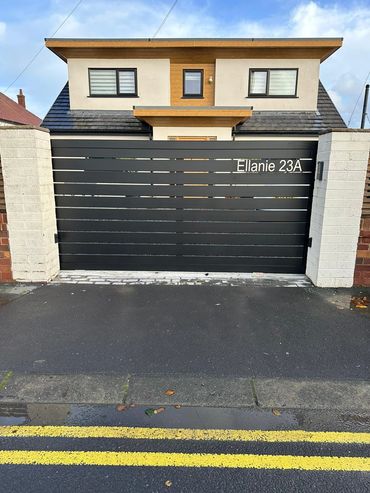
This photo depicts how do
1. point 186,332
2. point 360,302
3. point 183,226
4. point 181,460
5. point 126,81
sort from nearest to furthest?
1. point 181,460
2. point 186,332
3. point 360,302
4. point 183,226
5. point 126,81

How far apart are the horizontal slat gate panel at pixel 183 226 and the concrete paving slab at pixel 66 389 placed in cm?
315

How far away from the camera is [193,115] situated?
10258mm

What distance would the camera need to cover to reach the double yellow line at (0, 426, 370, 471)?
7.04ft

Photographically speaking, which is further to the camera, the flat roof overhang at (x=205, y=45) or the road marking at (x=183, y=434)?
the flat roof overhang at (x=205, y=45)

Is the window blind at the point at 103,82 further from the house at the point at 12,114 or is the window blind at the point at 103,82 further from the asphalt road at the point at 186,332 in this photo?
the house at the point at 12,114

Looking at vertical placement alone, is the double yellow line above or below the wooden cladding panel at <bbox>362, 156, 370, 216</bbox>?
below

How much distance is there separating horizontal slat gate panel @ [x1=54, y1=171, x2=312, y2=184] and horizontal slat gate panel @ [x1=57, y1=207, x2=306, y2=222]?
0.45 metres

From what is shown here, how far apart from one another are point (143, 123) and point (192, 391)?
1085 centimetres

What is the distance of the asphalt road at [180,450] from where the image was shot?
2.01 meters

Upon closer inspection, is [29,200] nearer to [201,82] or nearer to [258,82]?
[201,82]

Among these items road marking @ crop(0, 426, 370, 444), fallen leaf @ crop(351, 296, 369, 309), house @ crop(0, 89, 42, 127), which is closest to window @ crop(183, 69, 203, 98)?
fallen leaf @ crop(351, 296, 369, 309)

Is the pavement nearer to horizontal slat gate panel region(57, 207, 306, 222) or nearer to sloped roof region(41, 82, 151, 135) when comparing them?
horizontal slat gate panel region(57, 207, 306, 222)

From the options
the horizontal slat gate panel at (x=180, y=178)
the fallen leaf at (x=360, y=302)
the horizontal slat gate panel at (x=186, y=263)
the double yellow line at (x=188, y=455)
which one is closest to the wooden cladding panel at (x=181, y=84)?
the horizontal slat gate panel at (x=180, y=178)

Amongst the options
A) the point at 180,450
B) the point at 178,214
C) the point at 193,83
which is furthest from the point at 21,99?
the point at 180,450
